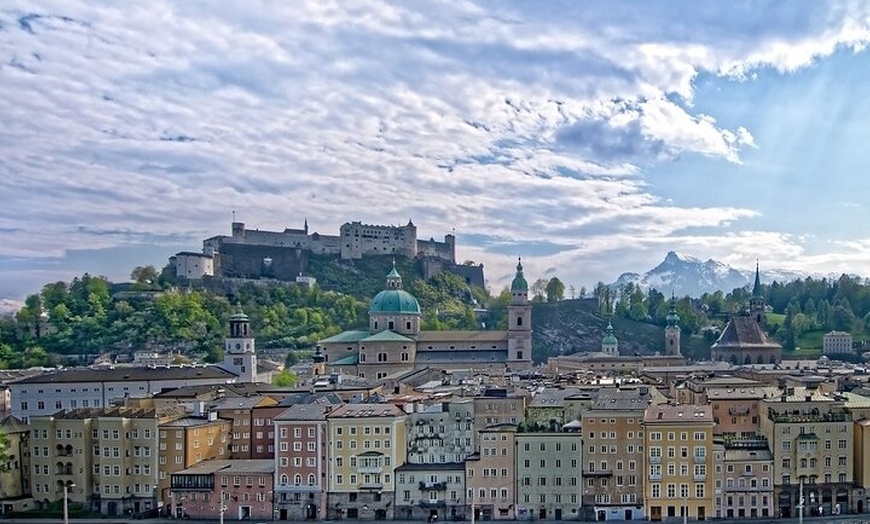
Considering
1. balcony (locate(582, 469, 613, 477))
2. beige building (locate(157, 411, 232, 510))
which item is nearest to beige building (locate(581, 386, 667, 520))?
balcony (locate(582, 469, 613, 477))

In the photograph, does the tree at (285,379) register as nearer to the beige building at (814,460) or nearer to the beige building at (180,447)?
the beige building at (180,447)

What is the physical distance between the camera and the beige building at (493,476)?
69875 mm

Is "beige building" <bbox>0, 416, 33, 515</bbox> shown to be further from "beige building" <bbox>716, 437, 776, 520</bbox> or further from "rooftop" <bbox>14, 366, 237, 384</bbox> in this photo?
"beige building" <bbox>716, 437, 776, 520</bbox>

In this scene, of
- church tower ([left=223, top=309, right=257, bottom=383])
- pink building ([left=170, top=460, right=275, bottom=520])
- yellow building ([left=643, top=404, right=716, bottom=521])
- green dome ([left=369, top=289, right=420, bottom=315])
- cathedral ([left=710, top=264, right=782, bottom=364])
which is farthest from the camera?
cathedral ([left=710, top=264, right=782, bottom=364])

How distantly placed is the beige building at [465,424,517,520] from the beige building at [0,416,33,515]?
111ft

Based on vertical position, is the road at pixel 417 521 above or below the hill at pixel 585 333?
below

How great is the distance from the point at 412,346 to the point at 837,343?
8128 cm

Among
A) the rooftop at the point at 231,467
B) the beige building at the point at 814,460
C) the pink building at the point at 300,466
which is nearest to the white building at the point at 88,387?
→ the rooftop at the point at 231,467

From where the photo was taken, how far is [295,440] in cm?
7250

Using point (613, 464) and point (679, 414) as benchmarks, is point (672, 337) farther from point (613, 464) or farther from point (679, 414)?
point (613, 464)

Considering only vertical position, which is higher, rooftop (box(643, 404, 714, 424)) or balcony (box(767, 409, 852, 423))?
rooftop (box(643, 404, 714, 424))

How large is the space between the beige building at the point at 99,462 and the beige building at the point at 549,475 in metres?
27.8

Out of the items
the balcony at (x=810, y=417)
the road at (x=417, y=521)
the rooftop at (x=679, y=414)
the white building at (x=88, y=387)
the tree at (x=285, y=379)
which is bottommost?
the road at (x=417, y=521)

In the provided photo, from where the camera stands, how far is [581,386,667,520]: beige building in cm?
6925
